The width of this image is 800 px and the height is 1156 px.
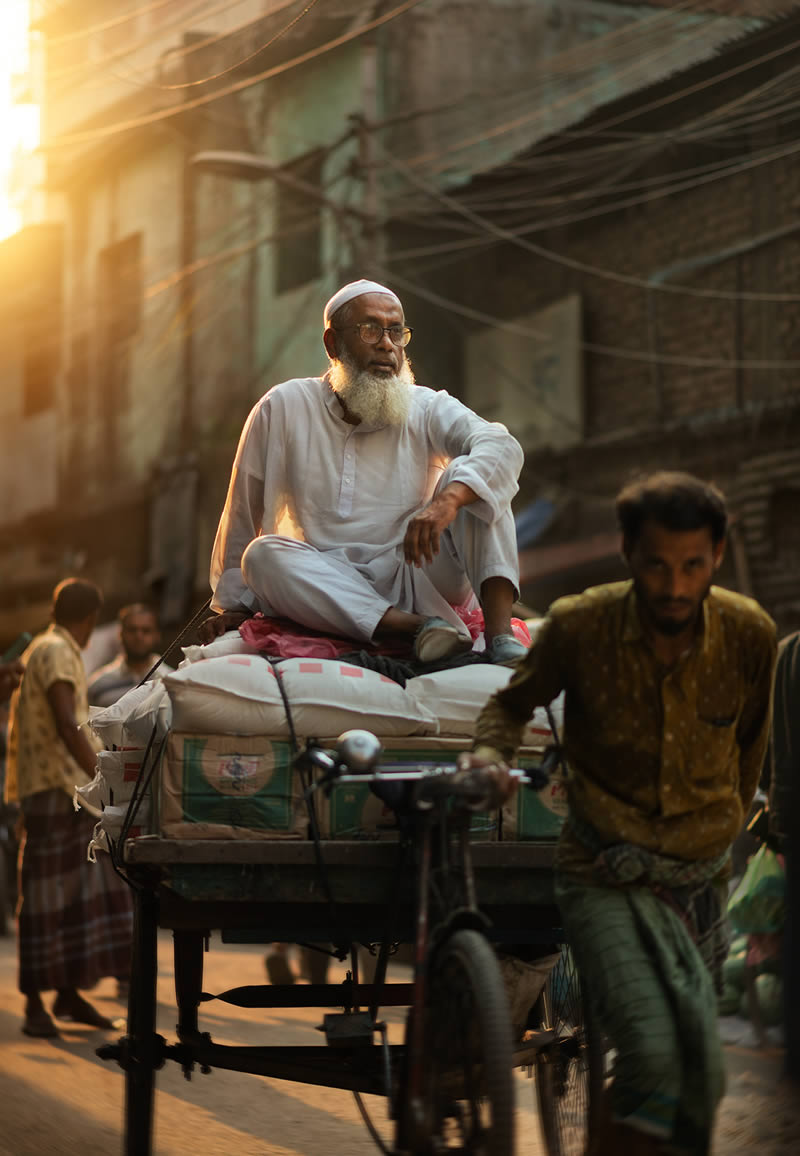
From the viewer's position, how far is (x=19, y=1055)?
7.15 meters

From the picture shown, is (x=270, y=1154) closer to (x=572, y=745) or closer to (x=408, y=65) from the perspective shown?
(x=572, y=745)

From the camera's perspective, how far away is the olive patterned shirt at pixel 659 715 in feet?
11.1

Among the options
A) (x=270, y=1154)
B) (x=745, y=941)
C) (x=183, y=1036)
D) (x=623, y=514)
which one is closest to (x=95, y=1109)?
(x=270, y=1154)

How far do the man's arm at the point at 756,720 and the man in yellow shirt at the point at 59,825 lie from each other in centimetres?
483

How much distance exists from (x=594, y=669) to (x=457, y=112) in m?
18.2

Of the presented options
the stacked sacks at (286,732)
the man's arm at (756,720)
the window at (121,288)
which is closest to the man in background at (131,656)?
the stacked sacks at (286,732)

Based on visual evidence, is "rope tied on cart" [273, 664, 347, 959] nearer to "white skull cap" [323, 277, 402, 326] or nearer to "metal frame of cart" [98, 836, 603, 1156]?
"metal frame of cart" [98, 836, 603, 1156]

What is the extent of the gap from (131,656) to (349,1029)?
210 inches

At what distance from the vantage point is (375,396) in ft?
16.8

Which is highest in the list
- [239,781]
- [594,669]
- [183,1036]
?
[594,669]

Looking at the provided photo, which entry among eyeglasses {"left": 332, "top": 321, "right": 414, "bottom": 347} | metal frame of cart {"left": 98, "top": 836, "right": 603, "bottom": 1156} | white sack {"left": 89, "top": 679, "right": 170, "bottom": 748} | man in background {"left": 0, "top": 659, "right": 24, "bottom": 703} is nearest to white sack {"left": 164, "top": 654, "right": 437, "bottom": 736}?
white sack {"left": 89, "top": 679, "right": 170, "bottom": 748}

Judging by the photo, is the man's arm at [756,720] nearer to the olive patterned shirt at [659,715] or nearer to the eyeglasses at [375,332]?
the olive patterned shirt at [659,715]

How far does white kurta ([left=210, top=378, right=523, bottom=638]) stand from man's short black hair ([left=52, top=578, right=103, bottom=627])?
3.11m

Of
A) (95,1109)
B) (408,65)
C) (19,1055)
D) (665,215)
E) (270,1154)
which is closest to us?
(270,1154)
